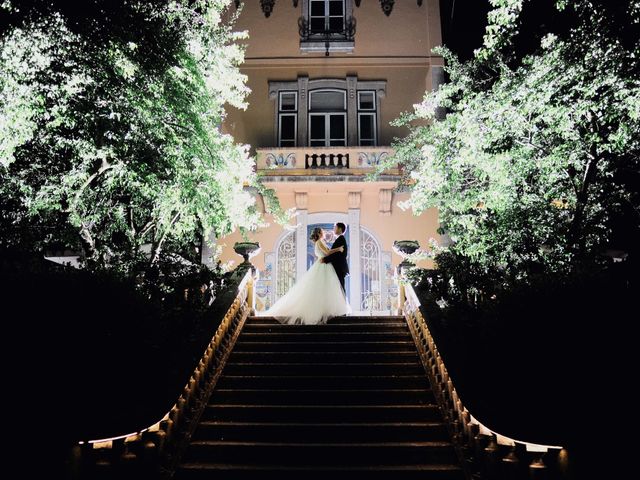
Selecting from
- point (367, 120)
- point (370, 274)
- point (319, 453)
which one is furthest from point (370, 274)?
point (319, 453)

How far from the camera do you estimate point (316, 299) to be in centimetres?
895

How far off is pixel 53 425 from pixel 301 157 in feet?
35.5

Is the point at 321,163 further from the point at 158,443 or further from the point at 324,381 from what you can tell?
the point at 158,443

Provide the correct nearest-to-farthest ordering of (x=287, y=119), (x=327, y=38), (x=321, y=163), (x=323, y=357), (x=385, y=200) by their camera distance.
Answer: (x=323, y=357) → (x=385, y=200) → (x=321, y=163) → (x=327, y=38) → (x=287, y=119)

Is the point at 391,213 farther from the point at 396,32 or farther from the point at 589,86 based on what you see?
the point at 589,86

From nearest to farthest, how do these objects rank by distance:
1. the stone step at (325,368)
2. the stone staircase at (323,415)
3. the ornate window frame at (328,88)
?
the stone staircase at (323,415)
the stone step at (325,368)
the ornate window frame at (328,88)

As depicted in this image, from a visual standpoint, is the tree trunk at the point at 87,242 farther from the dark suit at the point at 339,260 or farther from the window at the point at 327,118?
the window at the point at 327,118

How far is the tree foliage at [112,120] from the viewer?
6406 mm

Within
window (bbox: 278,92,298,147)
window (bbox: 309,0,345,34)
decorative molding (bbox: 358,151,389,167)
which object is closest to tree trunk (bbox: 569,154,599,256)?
decorative molding (bbox: 358,151,389,167)

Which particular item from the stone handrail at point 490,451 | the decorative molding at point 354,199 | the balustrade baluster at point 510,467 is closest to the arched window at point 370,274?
the decorative molding at point 354,199

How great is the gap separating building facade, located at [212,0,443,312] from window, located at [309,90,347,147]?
0.03m

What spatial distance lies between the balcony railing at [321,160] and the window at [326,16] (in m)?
4.23

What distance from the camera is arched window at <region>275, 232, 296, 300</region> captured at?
1415 cm

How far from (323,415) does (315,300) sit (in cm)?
314
